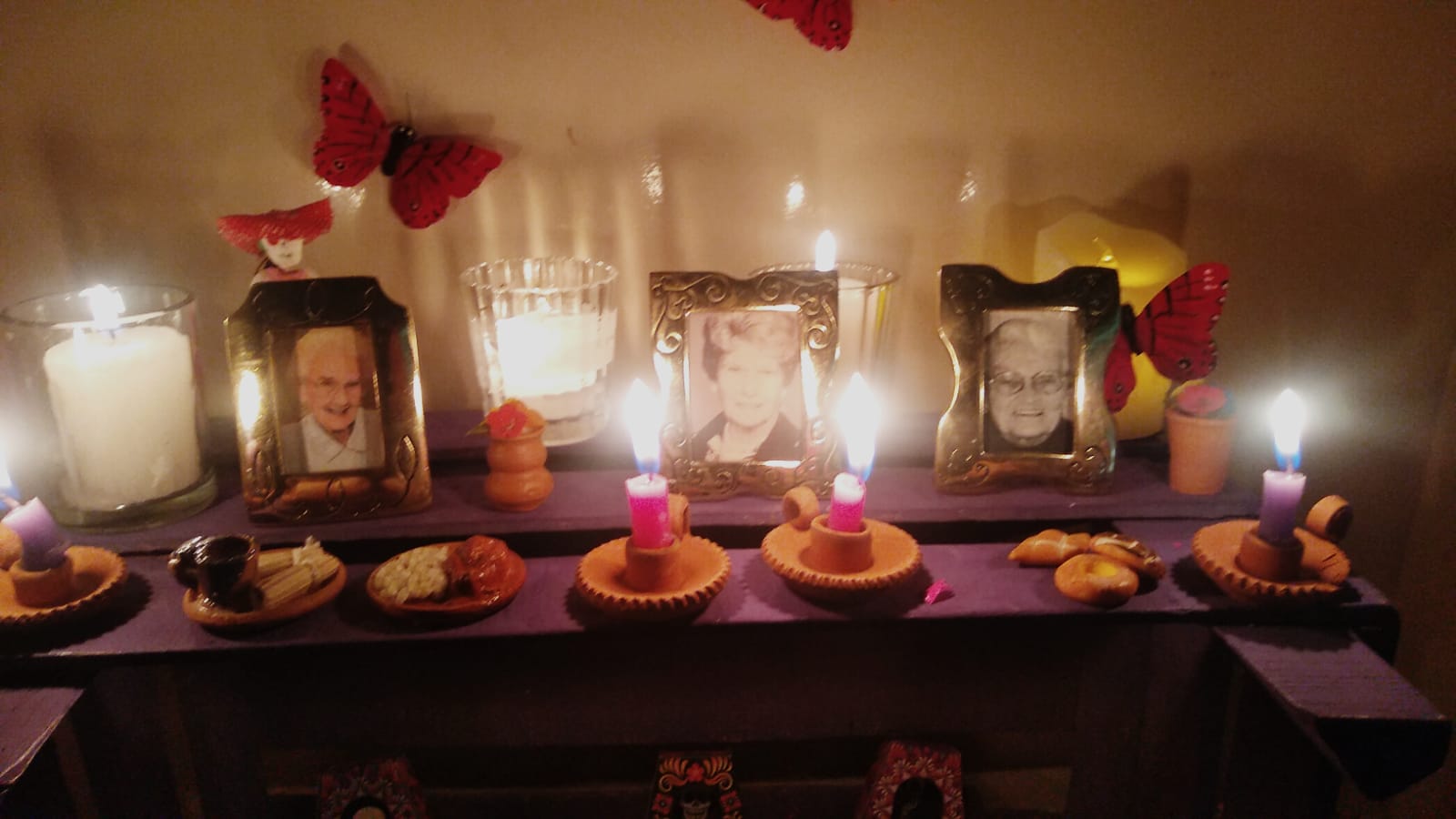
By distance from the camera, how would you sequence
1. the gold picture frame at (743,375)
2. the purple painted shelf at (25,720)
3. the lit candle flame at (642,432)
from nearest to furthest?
the purple painted shelf at (25,720) → the lit candle flame at (642,432) → the gold picture frame at (743,375)

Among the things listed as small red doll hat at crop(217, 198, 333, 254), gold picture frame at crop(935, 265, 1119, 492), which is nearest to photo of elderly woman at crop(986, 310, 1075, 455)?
gold picture frame at crop(935, 265, 1119, 492)

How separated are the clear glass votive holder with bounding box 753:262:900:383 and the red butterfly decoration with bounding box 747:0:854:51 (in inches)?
9.1

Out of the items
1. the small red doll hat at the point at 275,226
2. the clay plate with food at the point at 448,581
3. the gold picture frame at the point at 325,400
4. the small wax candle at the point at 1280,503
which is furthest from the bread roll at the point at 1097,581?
the small red doll hat at the point at 275,226

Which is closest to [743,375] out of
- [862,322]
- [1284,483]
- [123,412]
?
[862,322]

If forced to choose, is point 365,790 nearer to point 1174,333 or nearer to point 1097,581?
point 1097,581

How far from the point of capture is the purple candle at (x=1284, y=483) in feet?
2.60

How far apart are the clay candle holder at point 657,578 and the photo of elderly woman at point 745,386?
4.4 inches

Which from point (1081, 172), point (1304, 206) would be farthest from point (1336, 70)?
point (1081, 172)

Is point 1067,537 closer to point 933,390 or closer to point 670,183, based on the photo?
point 933,390

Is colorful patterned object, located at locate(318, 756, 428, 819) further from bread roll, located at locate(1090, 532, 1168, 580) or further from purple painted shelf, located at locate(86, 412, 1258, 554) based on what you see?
bread roll, located at locate(1090, 532, 1168, 580)

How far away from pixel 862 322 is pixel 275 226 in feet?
1.93

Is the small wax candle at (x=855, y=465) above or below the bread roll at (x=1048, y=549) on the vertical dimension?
above

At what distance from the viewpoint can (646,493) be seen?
2.57 feet

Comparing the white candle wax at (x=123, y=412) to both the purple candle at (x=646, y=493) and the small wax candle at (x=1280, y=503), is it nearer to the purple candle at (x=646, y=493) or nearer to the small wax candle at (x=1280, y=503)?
the purple candle at (x=646, y=493)
